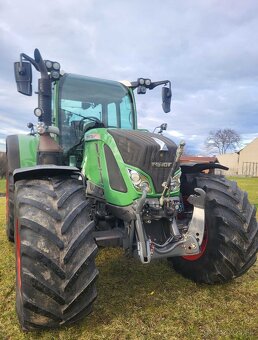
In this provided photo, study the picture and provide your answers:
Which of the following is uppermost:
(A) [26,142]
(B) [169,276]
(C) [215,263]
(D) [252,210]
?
(A) [26,142]

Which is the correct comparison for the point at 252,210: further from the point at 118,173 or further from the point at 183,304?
the point at 118,173

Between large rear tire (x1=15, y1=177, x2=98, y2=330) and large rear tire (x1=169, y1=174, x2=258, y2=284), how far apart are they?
4.51ft

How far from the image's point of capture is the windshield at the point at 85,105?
13.7 ft

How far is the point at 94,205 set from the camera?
11.1ft

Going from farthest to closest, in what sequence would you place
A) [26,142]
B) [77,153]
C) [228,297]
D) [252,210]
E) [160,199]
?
[26,142] → [77,153] → [252,210] → [228,297] → [160,199]

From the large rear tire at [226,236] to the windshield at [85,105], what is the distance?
1614 millimetres

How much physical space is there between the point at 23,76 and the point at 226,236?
268 cm

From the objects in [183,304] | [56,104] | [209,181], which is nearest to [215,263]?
[183,304]

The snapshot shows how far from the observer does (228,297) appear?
11.0ft

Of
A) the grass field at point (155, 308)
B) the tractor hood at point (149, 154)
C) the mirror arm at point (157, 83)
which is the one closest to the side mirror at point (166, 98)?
the mirror arm at point (157, 83)

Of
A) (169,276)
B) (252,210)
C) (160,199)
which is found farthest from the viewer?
(169,276)

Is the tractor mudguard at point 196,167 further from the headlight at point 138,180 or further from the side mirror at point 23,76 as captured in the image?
the side mirror at point 23,76

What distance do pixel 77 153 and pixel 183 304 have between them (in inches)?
81.4

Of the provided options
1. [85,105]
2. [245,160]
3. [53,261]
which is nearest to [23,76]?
[85,105]
